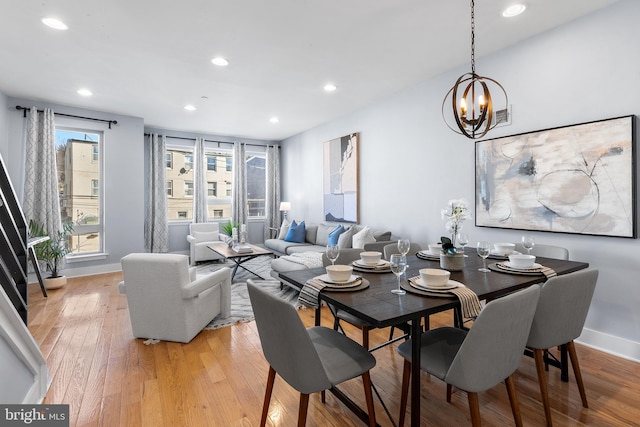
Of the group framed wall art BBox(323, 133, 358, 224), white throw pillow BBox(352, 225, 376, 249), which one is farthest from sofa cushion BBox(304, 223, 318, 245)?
white throw pillow BBox(352, 225, 376, 249)

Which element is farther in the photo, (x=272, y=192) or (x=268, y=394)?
(x=272, y=192)

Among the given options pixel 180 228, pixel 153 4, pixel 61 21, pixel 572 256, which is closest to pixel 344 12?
pixel 153 4

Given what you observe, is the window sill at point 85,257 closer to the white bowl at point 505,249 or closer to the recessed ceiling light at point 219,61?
the recessed ceiling light at point 219,61

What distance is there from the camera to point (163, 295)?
271 centimetres

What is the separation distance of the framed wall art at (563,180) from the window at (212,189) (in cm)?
561

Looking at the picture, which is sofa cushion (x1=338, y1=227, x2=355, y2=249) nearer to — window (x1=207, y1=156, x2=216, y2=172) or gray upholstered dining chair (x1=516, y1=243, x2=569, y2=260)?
gray upholstered dining chair (x1=516, y1=243, x2=569, y2=260)

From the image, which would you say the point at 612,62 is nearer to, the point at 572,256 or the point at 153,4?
the point at 572,256

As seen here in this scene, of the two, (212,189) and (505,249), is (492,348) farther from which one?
(212,189)

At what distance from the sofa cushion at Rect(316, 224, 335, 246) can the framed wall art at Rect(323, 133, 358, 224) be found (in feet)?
0.70

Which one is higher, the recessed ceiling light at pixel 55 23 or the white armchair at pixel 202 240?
the recessed ceiling light at pixel 55 23

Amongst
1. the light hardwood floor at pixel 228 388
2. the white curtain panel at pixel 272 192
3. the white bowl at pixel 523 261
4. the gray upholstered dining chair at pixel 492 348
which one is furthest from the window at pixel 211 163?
the gray upholstered dining chair at pixel 492 348

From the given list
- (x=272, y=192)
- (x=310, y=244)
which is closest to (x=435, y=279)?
(x=310, y=244)

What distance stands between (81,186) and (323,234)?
4207 mm

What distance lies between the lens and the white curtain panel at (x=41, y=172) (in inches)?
184
